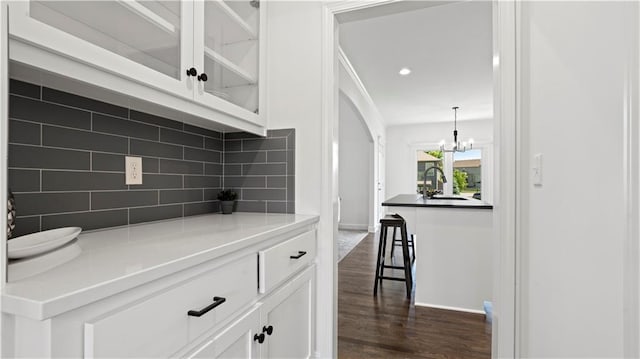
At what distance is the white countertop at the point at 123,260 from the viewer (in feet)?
1.63

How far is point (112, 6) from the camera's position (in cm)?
94

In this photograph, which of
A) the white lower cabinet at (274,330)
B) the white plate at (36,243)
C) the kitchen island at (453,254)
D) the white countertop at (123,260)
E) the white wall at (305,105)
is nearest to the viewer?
the white countertop at (123,260)

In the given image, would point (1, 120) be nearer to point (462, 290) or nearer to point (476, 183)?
point (462, 290)

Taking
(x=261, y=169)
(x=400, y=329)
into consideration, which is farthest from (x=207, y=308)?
(x=400, y=329)

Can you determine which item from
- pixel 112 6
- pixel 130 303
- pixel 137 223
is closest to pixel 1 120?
pixel 130 303

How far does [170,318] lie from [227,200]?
3.43ft

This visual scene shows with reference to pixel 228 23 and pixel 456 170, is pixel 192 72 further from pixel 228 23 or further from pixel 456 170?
pixel 456 170

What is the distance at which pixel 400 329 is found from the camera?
7.29 feet

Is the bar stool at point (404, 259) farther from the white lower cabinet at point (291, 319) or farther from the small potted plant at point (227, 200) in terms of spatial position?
the small potted plant at point (227, 200)

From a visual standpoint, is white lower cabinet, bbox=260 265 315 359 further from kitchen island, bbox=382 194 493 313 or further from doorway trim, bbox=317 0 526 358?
kitchen island, bbox=382 194 493 313

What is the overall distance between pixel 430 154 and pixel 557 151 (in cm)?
728

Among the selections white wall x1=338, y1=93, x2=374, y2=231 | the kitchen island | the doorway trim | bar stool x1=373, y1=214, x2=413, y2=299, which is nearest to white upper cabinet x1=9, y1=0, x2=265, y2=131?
the doorway trim

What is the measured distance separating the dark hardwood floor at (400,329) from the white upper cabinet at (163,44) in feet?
5.09

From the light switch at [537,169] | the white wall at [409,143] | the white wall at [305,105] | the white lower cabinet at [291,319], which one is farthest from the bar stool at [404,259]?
the white wall at [409,143]
